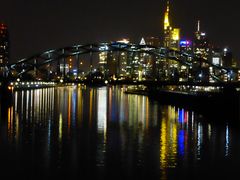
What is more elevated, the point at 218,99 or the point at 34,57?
the point at 34,57

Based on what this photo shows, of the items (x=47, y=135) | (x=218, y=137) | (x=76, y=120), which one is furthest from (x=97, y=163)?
(x=76, y=120)

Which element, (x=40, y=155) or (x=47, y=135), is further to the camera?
(x=47, y=135)

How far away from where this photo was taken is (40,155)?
2975 centimetres

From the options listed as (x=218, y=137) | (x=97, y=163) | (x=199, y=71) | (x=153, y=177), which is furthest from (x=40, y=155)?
(x=199, y=71)

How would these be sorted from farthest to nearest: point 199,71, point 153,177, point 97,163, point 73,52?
point 199,71 → point 73,52 → point 97,163 → point 153,177

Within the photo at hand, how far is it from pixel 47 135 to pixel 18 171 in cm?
1385

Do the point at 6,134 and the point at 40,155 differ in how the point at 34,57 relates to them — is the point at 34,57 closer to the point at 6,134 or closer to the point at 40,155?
the point at 6,134

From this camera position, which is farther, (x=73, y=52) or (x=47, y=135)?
(x=73, y=52)

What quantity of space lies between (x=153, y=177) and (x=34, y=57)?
244 ft

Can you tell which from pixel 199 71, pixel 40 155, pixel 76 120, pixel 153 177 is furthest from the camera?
pixel 199 71

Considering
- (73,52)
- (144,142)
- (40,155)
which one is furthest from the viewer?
(73,52)

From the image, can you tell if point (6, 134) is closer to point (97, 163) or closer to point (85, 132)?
point (85, 132)

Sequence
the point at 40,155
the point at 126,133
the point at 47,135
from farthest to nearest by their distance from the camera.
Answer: the point at 126,133
the point at 47,135
the point at 40,155

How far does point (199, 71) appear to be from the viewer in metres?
106
